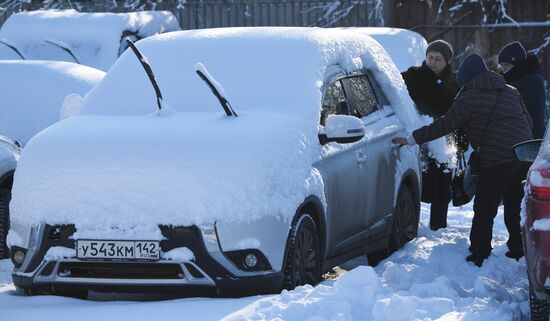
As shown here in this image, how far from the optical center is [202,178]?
7.61 meters

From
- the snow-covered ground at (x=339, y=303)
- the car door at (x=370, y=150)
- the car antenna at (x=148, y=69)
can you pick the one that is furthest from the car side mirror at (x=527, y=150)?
the car antenna at (x=148, y=69)

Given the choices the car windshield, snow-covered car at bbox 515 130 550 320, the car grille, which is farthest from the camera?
the car windshield

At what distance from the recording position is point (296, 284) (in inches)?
311

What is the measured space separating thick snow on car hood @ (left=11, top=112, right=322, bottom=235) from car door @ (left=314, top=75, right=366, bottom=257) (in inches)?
12.8

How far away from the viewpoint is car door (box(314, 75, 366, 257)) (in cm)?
848

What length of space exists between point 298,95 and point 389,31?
7712 millimetres

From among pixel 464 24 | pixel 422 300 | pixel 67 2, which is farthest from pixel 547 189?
pixel 67 2

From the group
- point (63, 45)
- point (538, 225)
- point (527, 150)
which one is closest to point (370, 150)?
point (527, 150)

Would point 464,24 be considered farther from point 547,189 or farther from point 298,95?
point 547,189

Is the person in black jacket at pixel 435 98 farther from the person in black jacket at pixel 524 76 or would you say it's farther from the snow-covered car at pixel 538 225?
the snow-covered car at pixel 538 225

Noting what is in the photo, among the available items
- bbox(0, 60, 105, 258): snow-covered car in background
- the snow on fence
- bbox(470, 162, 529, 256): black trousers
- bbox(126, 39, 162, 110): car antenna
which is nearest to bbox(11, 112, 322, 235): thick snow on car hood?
bbox(126, 39, 162, 110): car antenna

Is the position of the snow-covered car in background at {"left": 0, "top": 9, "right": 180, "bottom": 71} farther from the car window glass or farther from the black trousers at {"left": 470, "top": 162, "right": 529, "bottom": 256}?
the black trousers at {"left": 470, "top": 162, "right": 529, "bottom": 256}

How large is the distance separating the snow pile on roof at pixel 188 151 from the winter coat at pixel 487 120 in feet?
4.39

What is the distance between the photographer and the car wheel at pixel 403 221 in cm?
1009
